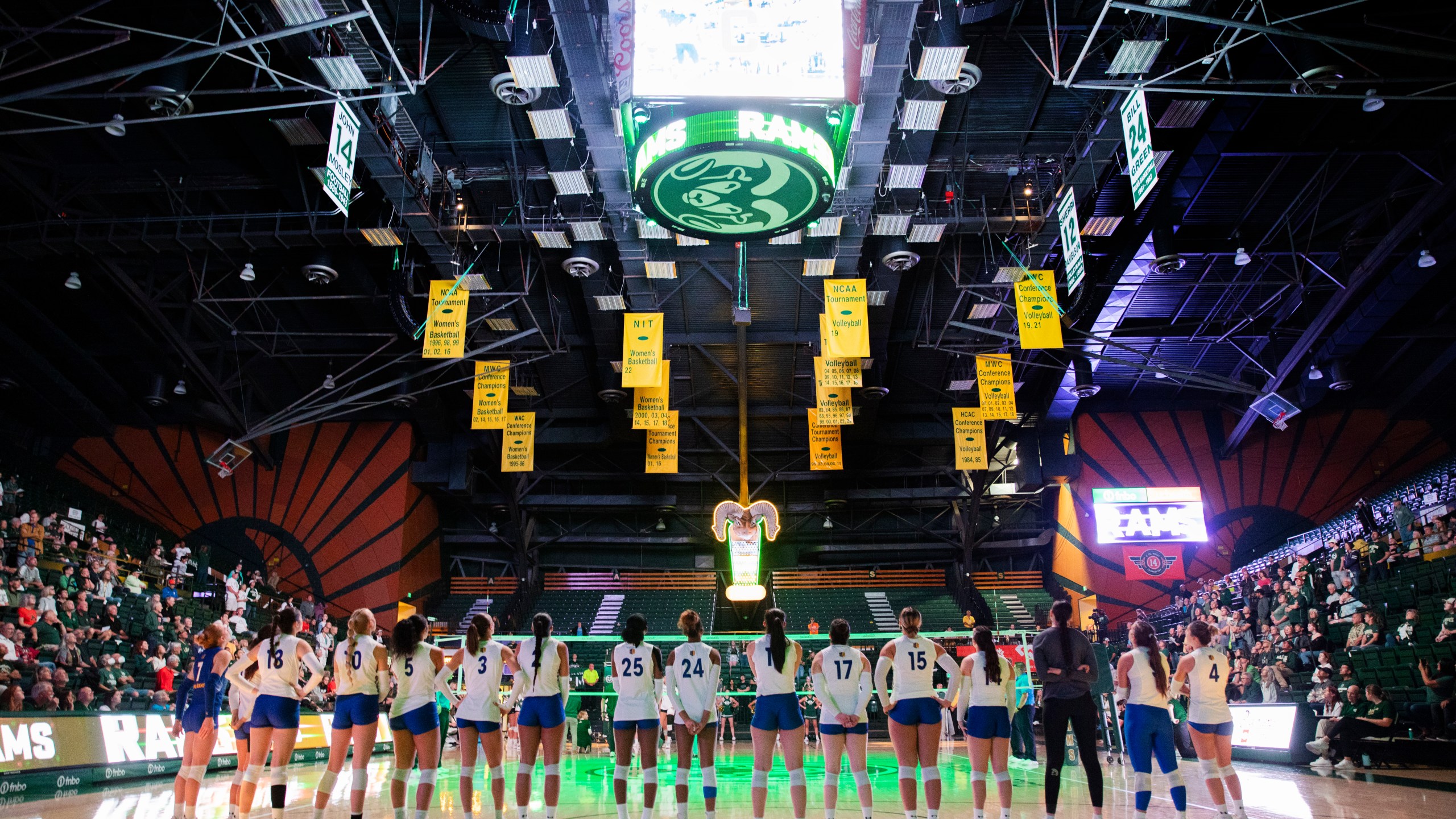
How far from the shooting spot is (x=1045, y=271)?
16906 millimetres

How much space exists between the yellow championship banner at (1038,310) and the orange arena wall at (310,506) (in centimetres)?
2048

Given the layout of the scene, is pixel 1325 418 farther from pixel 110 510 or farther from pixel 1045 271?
pixel 110 510

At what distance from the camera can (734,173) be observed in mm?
11102

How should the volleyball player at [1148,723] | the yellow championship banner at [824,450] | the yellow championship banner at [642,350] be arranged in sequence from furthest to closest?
the yellow championship banner at [824,450]
the yellow championship banner at [642,350]
the volleyball player at [1148,723]

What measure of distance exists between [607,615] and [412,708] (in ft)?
83.4

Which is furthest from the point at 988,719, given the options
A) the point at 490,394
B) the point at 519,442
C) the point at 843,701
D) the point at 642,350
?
the point at 519,442

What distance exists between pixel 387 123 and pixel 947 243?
1172cm

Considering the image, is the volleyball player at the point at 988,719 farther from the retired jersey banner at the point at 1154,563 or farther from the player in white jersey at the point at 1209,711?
the retired jersey banner at the point at 1154,563

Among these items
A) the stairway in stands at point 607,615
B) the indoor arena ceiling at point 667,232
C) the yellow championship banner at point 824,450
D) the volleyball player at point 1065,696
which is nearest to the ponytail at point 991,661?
the volleyball player at point 1065,696

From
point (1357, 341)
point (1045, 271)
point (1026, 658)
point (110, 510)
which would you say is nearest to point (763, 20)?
point (1045, 271)

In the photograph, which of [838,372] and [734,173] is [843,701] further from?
[838,372]

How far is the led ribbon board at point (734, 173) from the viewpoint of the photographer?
10523 millimetres

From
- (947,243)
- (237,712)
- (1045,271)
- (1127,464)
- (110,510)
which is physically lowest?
(237,712)

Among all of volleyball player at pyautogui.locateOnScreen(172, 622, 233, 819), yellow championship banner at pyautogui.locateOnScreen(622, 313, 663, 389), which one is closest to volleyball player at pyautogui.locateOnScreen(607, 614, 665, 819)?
volleyball player at pyautogui.locateOnScreen(172, 622, 233, 819)
